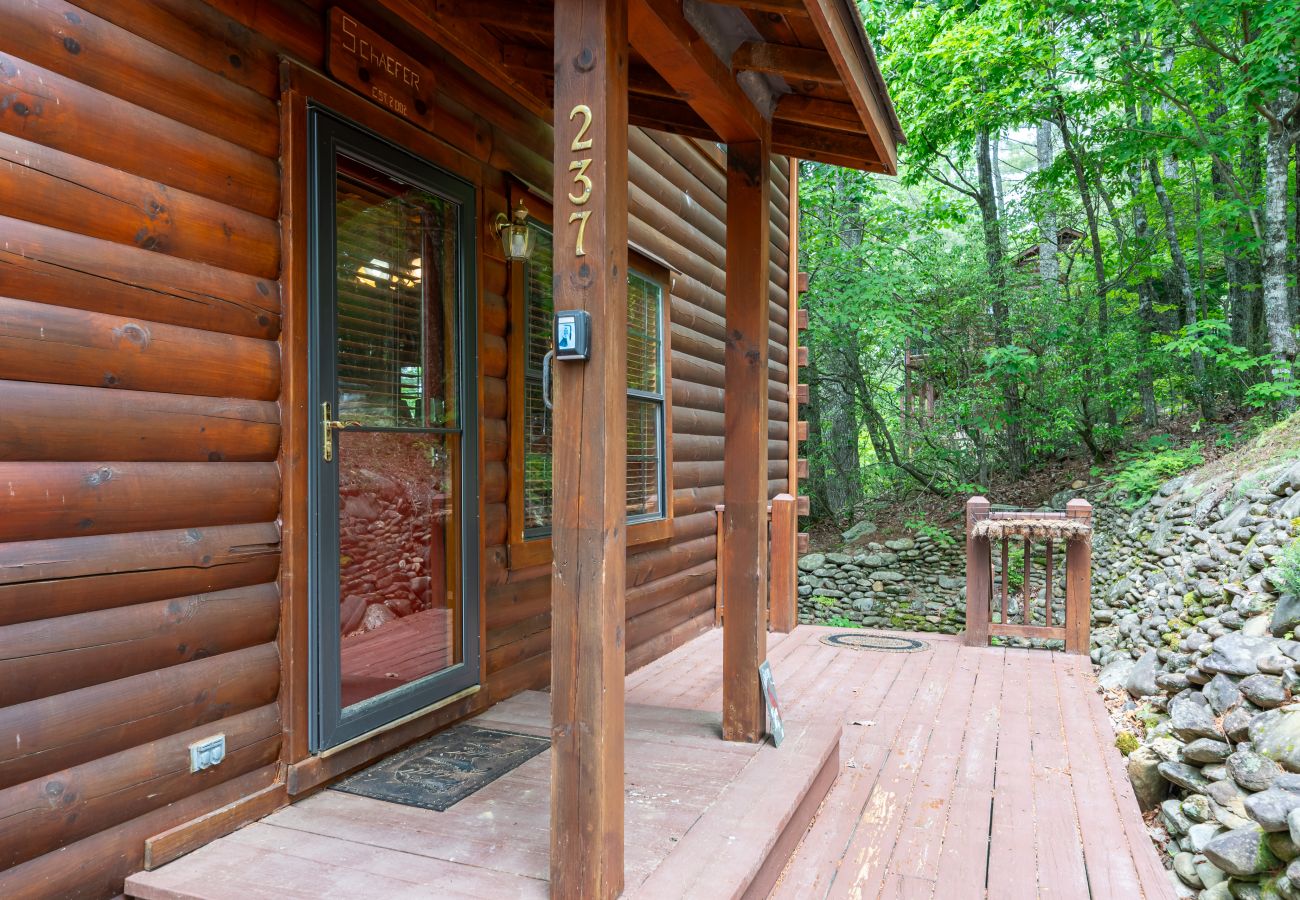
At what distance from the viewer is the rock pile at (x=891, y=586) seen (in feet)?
32.7

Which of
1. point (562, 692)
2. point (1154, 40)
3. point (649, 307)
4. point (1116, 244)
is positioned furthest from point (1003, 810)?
point (1116, 244)

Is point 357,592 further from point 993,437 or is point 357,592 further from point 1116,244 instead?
point 1116,244

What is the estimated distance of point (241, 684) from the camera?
2.29 meters

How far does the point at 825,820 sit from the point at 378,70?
9.92 ft

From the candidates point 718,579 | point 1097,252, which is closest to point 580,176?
point 718,579

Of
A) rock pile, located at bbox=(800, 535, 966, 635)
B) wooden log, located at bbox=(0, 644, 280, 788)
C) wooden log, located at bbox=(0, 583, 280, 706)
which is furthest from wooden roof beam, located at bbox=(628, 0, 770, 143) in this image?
rock pile, located at bbox=(800, 535, 966, 635)

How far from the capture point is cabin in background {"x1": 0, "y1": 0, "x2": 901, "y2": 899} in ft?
6.12

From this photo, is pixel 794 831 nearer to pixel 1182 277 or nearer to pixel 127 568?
pixel 127 568

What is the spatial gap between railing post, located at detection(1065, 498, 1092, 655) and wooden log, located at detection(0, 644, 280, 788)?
4704 millimetres

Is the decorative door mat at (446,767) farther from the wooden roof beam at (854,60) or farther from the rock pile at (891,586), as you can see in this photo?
the rock pile at (891,586)

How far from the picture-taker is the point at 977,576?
18.1ft

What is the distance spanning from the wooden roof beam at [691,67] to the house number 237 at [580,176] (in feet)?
1.62

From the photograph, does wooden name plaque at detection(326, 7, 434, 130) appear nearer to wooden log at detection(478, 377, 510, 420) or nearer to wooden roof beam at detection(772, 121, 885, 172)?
wooden log at detection(478, 377, 510, 420)

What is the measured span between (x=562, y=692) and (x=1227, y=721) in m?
3.00
